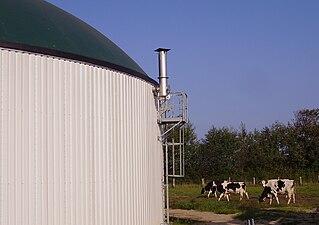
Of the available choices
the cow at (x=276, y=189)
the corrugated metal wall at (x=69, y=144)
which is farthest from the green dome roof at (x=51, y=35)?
the cow at (x=276, y=189)

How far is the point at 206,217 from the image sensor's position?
88.9 ft

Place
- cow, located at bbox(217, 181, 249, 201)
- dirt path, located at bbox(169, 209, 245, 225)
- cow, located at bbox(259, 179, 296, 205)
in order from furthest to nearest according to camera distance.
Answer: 1. cow, located at bbox(217, 181, 249, 201)
2. cow, located at bbox(259, 179, 296, 205)
3. dirt path, located at bbox(169, 209, 245, 225)

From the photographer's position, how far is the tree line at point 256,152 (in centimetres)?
6016

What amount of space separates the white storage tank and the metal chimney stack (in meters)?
2.03

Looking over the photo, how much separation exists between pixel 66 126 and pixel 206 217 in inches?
597

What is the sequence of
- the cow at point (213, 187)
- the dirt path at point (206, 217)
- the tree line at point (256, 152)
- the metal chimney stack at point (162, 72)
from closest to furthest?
the metal chimney stack at point (162, 72) < the dirt path at point (206, 217) < the cow at point (213, 187) < the tree line at point (256, 152)

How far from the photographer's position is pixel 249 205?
31812 mm

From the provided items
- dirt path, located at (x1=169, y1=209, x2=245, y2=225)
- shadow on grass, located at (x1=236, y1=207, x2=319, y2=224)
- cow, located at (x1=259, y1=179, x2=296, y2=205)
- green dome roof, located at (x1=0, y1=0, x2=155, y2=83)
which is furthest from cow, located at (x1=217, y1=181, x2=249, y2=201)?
green dome roof, located at (x1=0, y1=0, x2=155, y2=83)

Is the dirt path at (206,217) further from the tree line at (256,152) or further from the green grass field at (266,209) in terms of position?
the tree line at (256,152)

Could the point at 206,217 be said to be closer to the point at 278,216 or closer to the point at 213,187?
the point at 278,216

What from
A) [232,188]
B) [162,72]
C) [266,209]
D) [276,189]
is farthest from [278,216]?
[232,188]

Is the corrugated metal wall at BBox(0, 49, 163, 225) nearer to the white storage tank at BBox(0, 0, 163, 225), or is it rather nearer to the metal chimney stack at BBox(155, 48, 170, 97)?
the white storage tank at BBox(0, 0, 163, 225)

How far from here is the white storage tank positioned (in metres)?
12.2

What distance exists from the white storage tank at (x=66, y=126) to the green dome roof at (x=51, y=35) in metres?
0.03
